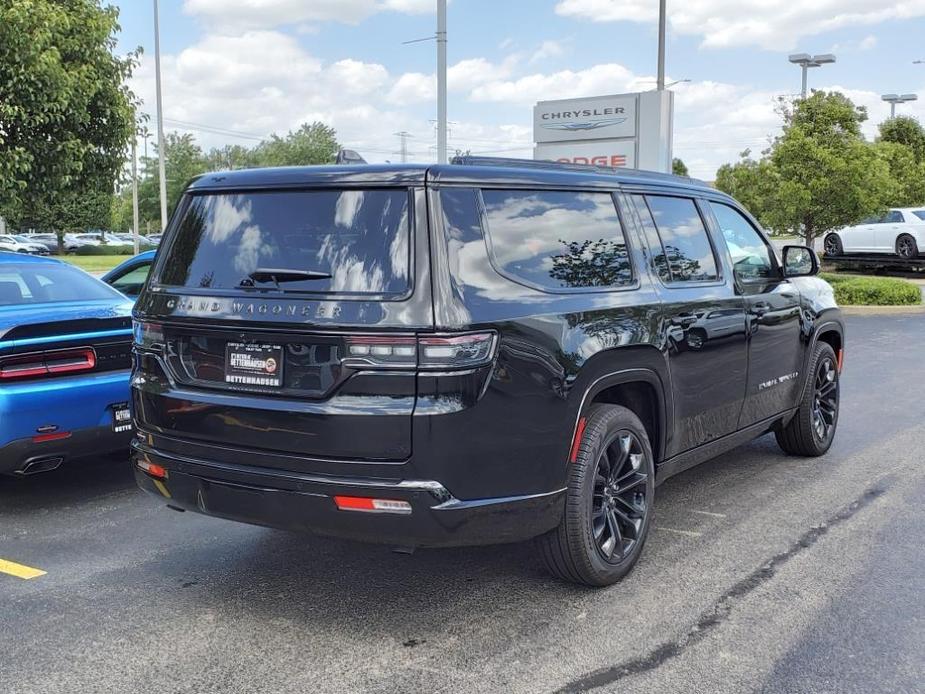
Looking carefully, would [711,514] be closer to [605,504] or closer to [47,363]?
[605,504]

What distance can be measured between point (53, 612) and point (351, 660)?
1.42 m

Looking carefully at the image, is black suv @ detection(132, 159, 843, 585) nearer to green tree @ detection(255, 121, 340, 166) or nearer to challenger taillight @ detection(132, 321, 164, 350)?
challenger taillight @ detection(132, 321, 164, 350)

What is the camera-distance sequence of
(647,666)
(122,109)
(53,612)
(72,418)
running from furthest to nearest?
(122,109) → (72,418) → (53,612) → (647,666)

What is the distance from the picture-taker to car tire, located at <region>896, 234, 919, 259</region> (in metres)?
25.3

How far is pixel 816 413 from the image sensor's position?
6508 mm

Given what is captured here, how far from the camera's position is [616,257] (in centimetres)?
439

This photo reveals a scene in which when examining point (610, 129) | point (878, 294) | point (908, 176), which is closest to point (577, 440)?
point (878, 294)

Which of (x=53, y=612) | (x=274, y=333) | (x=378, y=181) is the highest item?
(x=378, y=181)

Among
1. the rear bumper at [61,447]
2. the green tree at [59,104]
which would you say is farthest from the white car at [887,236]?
the rear bumper at [61,447]

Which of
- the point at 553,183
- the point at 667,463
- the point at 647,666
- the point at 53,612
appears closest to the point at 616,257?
the point at 553,183

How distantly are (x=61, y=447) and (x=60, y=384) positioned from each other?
0.36m

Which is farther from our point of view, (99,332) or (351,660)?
(99,332)

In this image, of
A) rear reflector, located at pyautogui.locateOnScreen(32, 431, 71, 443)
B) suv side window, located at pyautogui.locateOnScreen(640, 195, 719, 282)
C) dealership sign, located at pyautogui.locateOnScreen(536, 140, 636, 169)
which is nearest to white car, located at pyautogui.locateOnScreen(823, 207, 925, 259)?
dealership sign, located at pyautogui.locateOnScreen(536, 140, 636, 169)

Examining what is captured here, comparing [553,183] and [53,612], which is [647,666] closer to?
[553,183]
